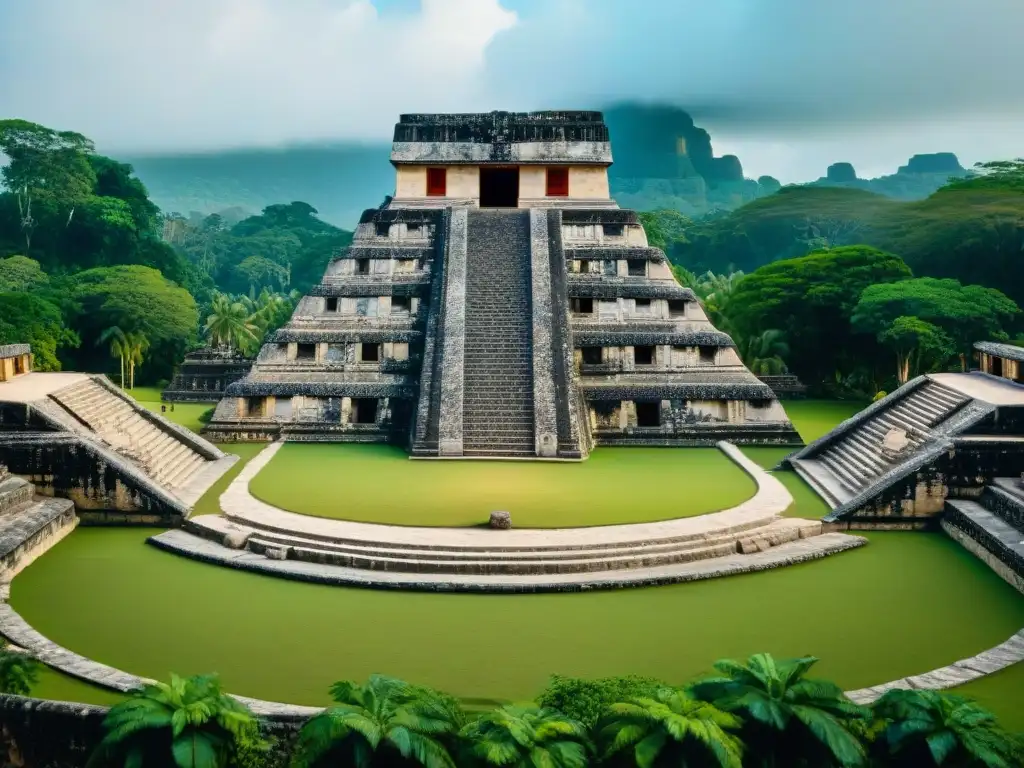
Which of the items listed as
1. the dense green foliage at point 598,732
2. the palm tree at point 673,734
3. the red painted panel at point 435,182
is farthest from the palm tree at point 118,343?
the palm tree at point 673,734

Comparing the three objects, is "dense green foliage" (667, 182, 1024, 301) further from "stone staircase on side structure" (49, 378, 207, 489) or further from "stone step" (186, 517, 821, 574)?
"stone staircase on side structure" (49, 378, 207, 489)

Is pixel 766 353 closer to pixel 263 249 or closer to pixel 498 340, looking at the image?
pixel 498 340

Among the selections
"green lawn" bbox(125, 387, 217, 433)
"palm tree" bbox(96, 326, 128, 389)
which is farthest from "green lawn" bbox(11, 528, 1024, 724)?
"palm tree" bbox(96, 326, 128, 389)

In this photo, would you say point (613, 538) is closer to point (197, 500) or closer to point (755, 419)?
point (197, 500)

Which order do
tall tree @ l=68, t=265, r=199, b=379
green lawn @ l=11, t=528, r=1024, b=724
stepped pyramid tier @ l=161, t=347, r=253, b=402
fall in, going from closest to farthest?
green lawn @ l=11, t=528, r=1024, b=724 → stepped pyramid tier @ l=161, t=347, r=253, b=402 → tall tree @ l=68, t=265, r=199, b=379

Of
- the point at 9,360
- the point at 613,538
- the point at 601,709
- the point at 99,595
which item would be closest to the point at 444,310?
the point at 9,360

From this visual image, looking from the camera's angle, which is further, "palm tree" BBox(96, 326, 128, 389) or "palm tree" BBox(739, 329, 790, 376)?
"palm tree" BBox(96, 326, 128, 389)

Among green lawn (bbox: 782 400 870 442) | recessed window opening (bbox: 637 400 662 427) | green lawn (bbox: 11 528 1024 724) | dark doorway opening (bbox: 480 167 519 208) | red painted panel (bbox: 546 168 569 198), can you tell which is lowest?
green lawn (bbox: 11 528 1024 724)
